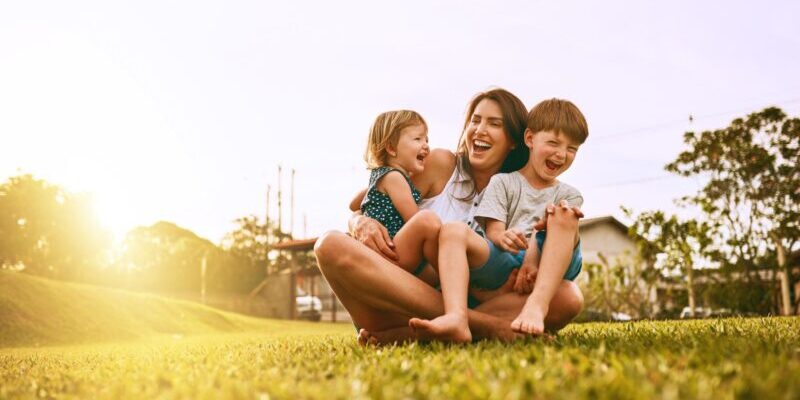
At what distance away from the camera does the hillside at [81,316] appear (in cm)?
1223

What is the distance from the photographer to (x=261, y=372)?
239 centimetres

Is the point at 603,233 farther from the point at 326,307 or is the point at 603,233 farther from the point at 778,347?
the point at 778,347

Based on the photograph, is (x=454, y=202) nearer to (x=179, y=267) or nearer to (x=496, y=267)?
(x=496, y=267)

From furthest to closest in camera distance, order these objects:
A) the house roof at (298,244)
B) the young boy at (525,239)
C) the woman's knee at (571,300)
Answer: the house roof at (298,244) < the woman's knee at (571,300) < the young boy at (525,239)

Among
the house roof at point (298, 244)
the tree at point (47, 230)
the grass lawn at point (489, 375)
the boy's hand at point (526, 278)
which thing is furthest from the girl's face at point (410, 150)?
the tree at point (47, 230)

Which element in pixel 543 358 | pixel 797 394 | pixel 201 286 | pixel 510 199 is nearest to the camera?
pixel 797 394

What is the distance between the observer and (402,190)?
362 cm

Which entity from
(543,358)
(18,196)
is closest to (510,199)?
(543,358)

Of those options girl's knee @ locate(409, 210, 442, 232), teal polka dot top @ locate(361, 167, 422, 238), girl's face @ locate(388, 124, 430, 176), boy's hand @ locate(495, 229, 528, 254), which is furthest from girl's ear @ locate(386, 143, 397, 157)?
boy's hand @ locate(495, 229, 528, 254)

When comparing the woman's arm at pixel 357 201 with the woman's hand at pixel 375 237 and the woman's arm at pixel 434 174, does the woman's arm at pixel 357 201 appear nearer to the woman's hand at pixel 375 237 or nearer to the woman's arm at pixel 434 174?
the woman's arm at pixel 434 174

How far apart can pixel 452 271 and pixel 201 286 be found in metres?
36.8

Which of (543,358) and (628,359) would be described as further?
(543,358)

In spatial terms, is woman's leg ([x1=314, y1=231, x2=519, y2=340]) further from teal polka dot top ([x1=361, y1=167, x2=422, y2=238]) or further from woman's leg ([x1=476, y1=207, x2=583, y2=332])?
teal polka dot top ([x1=361, y1=167, x2=422, y2=238])

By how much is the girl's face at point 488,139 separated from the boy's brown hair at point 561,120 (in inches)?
7.8
